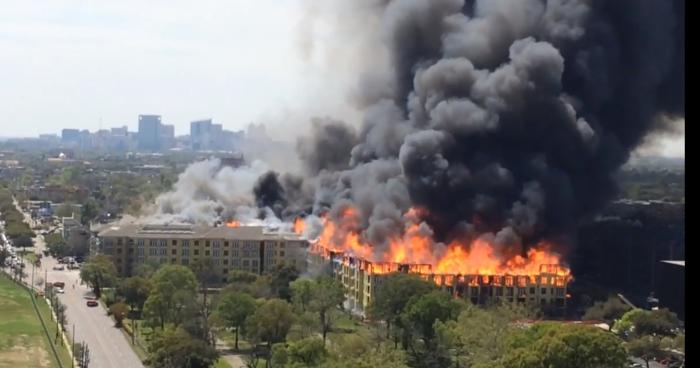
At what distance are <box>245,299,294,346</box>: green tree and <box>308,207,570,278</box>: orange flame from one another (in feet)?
20.7

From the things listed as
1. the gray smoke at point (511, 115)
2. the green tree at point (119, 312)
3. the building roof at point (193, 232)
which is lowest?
the green tree at point (119, 312)

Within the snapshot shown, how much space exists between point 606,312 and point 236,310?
34.8 feet

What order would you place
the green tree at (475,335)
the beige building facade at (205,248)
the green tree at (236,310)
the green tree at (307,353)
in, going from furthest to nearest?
the beige building facade at (205,248) → the green tree at (236,310) → the green tree at (475,335) → the green tree at (307,353)

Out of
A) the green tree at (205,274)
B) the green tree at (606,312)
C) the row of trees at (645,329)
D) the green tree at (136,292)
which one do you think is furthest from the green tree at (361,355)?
the green tree at (205,274)

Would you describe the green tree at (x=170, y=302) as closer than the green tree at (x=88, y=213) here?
Yes

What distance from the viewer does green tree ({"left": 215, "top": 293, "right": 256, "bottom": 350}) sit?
24.3 m

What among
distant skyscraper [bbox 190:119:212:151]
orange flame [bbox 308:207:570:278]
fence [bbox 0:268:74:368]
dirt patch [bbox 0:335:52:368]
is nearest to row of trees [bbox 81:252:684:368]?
orange flame [bbox 308:207:570:278]

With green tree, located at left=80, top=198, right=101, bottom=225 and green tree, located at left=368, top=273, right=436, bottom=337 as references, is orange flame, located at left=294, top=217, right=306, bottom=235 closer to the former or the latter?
green tree, located at left=368, top=273, right=436, bottom=337

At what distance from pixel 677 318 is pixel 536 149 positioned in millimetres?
10705

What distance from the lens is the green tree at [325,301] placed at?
25.7 m

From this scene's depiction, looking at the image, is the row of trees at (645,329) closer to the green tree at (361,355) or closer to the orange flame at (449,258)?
the orange flame at (449,258)

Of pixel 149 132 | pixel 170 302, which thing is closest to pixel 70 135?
pixel 149 132

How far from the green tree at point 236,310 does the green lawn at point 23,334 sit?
151 inches
